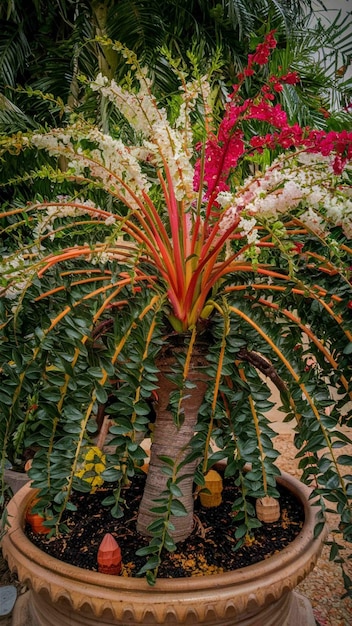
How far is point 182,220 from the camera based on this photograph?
2.95ft

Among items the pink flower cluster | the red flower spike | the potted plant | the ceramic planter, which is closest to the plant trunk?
the potted plant

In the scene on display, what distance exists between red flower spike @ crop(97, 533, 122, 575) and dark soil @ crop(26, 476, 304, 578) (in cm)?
3

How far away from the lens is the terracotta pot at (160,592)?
0.76 m

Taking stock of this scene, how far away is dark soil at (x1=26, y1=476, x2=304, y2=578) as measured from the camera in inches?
35.4

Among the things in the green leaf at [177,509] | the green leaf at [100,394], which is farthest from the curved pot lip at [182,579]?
the green leaf at [100,394]

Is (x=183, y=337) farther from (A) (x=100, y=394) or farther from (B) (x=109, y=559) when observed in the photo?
(B) (x=109, y=559)

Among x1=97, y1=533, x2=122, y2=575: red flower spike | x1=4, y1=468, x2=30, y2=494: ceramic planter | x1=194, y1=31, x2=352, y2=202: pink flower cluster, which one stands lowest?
x1=4, y1=468, x2=30, y2=494: ceramic planter

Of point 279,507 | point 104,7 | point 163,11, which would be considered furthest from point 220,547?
point 163,11

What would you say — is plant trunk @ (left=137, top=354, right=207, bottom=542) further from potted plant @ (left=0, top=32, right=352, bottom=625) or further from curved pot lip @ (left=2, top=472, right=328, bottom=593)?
curved pot lip @ (left=2, top=472, right=328, bottom=593)

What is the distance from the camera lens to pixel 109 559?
85 cm

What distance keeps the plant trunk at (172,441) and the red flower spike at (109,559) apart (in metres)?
0.12

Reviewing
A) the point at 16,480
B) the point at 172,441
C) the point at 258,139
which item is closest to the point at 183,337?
the point at 172,441

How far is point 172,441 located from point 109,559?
23 centimetres

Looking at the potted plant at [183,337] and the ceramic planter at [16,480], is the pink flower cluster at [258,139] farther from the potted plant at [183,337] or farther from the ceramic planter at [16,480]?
the ceramic planter at [16,480]
